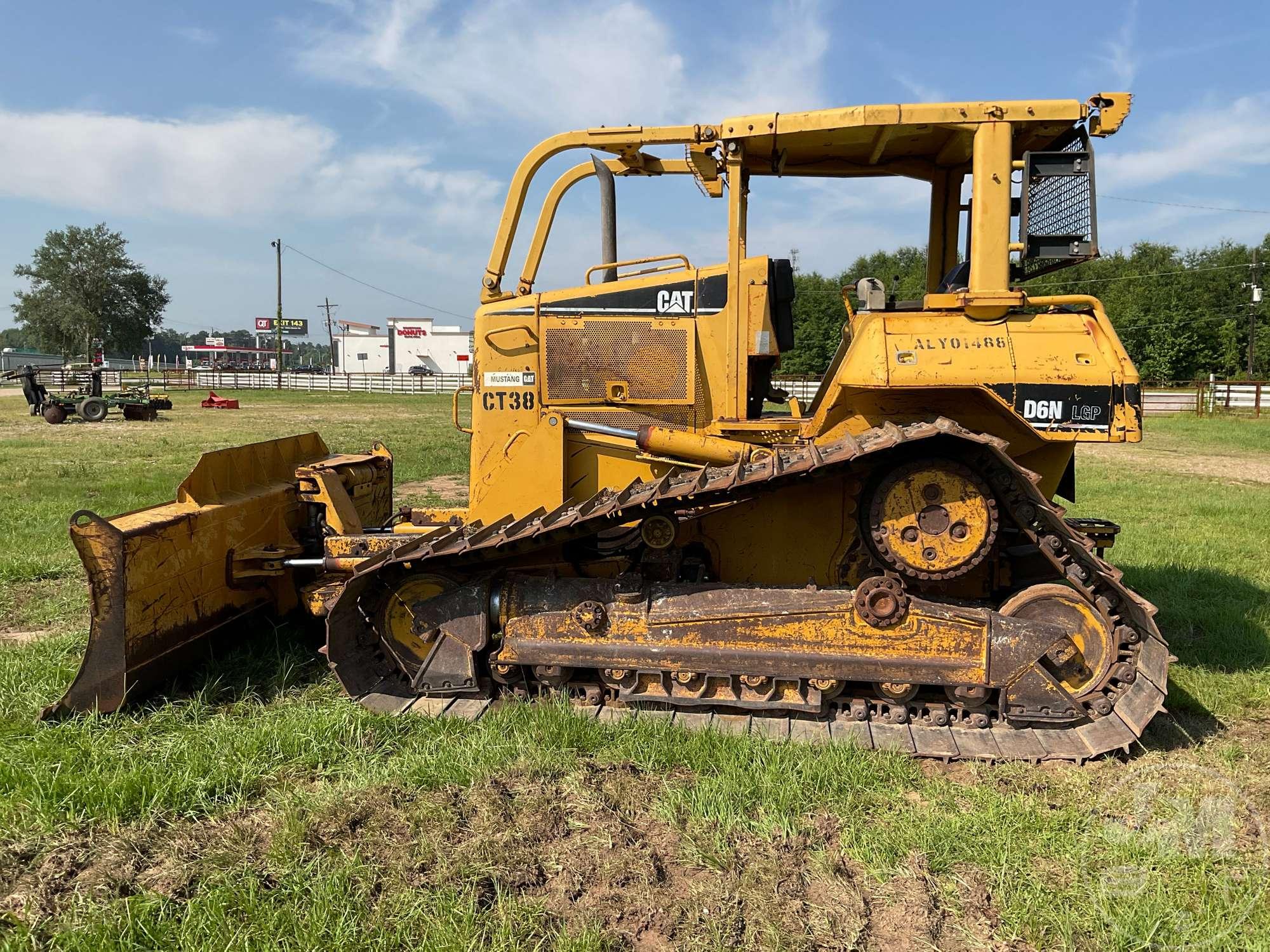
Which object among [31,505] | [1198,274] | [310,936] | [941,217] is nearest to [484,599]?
[310,936]

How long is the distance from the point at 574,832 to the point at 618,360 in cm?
272

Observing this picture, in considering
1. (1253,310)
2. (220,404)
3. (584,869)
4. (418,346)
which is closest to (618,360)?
(584,869)

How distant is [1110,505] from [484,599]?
33.0ft

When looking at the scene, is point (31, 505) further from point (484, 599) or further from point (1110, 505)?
point (1110, 505)

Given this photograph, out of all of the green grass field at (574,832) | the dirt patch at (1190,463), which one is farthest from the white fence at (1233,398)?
the green grass field at (574,832)

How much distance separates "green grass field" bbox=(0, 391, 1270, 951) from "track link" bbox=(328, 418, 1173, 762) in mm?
165

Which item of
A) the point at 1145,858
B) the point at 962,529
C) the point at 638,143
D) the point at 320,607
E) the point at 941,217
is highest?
the point at 638,143

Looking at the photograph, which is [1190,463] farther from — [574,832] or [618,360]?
[574,832]

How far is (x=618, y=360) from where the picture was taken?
4.93 meters

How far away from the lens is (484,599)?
447 centimetres

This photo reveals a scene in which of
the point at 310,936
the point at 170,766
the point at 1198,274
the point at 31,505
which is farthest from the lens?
the point at 1198,274

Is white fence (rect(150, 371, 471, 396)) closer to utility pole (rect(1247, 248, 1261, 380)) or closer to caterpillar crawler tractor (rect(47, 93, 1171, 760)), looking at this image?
caterpillar crawler tractor (rect(47, 93, 1171, 760))
